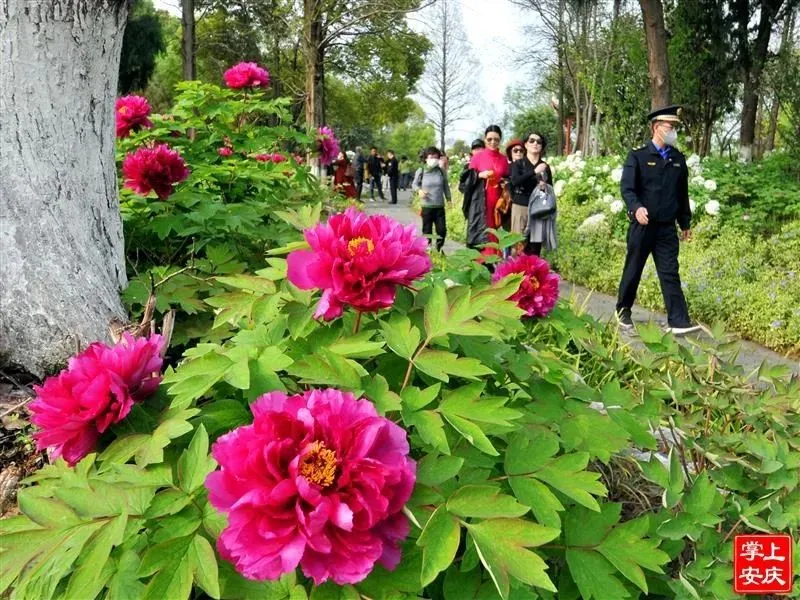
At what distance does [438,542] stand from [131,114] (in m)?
3.74

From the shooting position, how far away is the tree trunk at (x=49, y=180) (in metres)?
2.50

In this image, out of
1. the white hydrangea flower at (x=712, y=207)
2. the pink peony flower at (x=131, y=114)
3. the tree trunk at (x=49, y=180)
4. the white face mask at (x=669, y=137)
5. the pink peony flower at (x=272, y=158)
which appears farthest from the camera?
the white hydrangea flower at (x=712, y=207)

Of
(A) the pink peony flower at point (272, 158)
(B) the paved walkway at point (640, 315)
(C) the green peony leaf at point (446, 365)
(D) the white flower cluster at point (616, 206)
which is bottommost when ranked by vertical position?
(B) the paved walkway at point (640, 315)

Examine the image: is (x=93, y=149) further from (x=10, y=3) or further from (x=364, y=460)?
(x=364, y=460)

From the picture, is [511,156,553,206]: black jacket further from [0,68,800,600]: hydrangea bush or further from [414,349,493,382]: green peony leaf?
[414,349,493,382]: green peony leaf

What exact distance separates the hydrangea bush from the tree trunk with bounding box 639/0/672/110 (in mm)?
11478

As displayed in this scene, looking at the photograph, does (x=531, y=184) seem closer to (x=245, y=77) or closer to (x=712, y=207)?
(x=712, y=207)

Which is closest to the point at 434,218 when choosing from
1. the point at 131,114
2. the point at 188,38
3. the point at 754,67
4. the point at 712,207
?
the point at 712,207

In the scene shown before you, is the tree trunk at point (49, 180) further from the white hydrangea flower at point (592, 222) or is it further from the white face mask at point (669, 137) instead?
the white hydrangea flower at point (592, 222)

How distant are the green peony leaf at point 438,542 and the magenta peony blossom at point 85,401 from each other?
64 centimetres

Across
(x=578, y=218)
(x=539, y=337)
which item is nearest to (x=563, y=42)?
(x=578, y=218)

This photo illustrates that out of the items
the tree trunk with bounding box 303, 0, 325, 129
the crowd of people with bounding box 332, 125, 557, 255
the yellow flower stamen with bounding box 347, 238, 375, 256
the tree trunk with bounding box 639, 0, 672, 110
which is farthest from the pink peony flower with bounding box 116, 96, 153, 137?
the tree trunk with bounding box 303, 0, 325, 129

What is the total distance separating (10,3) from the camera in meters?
2.45

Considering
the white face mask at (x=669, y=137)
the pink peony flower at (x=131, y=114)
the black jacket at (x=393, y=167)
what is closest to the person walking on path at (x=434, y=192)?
the white face mask at (x=669, y=137)
